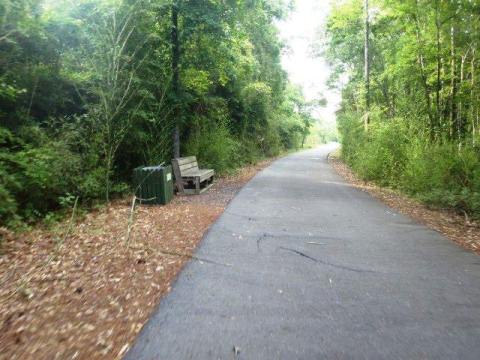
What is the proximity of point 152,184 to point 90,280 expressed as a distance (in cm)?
451

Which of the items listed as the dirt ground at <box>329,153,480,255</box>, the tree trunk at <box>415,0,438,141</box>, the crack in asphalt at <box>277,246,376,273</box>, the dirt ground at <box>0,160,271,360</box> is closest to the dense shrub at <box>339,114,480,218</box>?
the dirt ground at <box>329,153,480,255</box>

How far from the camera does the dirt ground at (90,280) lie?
124 inches

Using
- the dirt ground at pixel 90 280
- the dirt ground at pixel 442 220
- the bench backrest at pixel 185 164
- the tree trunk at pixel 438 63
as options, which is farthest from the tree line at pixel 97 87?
the dirt ground at pixel 442 220

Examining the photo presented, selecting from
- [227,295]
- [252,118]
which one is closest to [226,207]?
[227,295]

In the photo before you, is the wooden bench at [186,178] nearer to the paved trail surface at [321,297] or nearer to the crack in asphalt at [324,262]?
the paved trail surface at [321,297]

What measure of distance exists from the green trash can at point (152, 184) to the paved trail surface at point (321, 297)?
97.3 inches

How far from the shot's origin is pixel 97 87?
895cm

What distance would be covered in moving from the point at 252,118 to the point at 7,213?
61.7 ft

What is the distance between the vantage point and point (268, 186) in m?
12.2

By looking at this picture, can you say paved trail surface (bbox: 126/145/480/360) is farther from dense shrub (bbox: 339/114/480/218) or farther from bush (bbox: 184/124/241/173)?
bush (bbox: 184/124/241/173)

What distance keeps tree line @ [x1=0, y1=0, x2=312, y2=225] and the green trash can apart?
26.6 inches

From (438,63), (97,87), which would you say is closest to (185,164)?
(97,87)

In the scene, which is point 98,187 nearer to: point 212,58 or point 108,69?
point 108,69

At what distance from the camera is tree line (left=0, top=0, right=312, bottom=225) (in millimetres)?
7312
